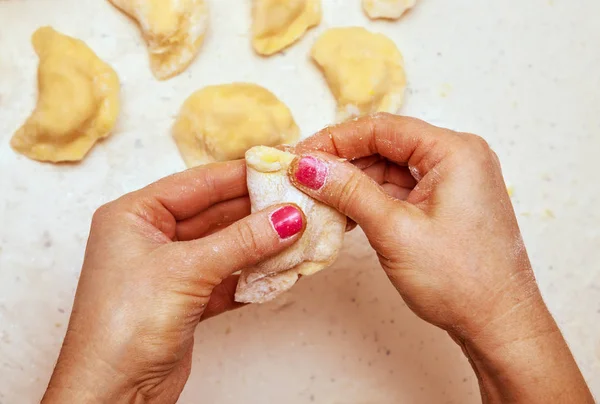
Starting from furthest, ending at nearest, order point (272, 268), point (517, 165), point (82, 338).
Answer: point (517, 165)
point (272, 268)
point (82, 338)

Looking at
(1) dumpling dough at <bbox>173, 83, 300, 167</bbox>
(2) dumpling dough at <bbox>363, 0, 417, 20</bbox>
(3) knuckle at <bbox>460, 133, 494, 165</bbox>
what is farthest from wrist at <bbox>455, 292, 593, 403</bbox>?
(2) dumpling dough at <bbox>363, 0, 417, 20</bbox>

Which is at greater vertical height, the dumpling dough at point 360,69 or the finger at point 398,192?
the dumpling dough at point 360,69

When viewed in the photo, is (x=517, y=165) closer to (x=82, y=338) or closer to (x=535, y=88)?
(x=535, y=88)

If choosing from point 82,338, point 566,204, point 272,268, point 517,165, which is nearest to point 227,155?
point 272,268

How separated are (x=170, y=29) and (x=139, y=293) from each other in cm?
56

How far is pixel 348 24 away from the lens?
123 centimetres

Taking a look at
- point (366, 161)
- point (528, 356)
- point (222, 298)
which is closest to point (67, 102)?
point (222, 298)

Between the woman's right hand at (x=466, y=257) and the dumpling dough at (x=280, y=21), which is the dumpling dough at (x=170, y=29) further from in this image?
the woman's right hand at (x=466, y=257)

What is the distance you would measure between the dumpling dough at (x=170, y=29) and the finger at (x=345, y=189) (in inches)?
17.5

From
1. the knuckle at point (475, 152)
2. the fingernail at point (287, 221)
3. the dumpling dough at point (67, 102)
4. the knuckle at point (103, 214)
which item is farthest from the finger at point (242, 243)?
the dumpling dough at point (67, 102)

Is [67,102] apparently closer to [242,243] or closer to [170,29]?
[170,29]

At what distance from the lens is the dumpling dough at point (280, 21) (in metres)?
1.17

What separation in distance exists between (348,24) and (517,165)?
44 centimetres

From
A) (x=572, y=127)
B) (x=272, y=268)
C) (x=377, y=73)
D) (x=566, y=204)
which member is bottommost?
(x=566, y=204)
